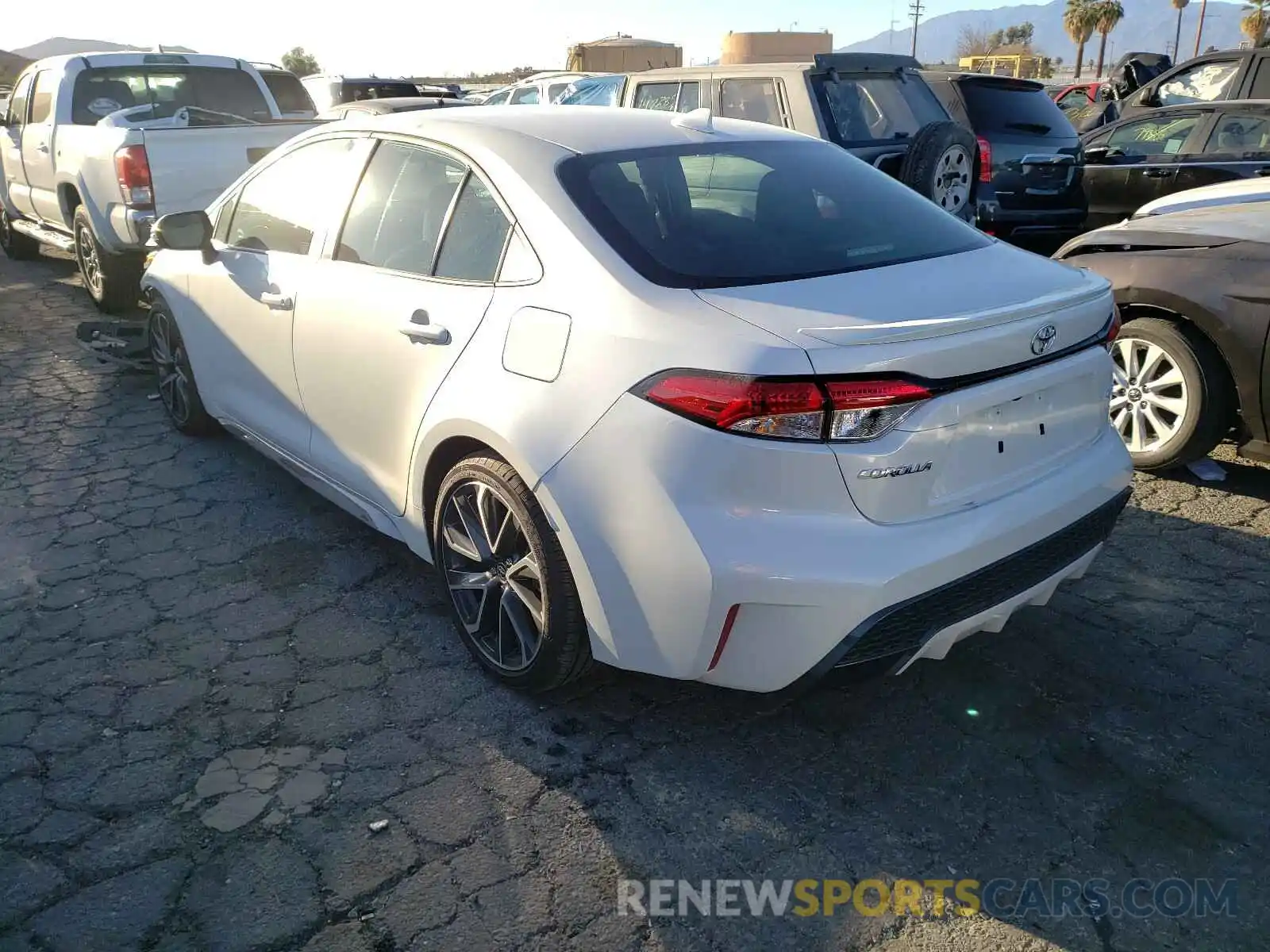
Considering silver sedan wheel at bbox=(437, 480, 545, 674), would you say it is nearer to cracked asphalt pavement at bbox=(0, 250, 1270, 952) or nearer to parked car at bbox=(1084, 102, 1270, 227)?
cracked asphalt pavement at bbox=(0, 250, 1270, 952)

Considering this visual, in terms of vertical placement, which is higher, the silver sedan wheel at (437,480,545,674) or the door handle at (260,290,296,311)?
the door handle at (260,290,296,311)

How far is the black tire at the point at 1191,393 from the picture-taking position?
4305 millimetres

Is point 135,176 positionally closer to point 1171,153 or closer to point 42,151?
point 42,151

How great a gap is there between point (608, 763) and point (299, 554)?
1818 mm

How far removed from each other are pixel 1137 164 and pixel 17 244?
1069cm

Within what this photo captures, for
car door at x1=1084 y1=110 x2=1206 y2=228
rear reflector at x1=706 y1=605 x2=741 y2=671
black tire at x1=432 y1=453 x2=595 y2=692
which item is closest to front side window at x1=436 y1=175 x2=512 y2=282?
black tire at x1=432 y1=453 x2=595 y2=692

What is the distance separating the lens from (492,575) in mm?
3033

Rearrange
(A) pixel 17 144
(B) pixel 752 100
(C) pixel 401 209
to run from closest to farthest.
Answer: (C) pixel 401 209 → (B) pixel 752 100 → (A) pixel 17 144

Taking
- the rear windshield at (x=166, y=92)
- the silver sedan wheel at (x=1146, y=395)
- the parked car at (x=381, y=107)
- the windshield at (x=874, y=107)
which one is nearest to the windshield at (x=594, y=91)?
the parked car at (x=381, y=107)

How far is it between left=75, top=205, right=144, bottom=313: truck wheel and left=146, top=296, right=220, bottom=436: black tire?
2.92 meters

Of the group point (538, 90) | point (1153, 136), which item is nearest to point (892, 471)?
point (1153, 136)

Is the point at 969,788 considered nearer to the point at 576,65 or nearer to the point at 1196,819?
the point at 1196,819

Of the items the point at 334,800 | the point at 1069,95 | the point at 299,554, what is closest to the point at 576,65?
the point at 1069,95

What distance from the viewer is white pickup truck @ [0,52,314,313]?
692 centimetres
